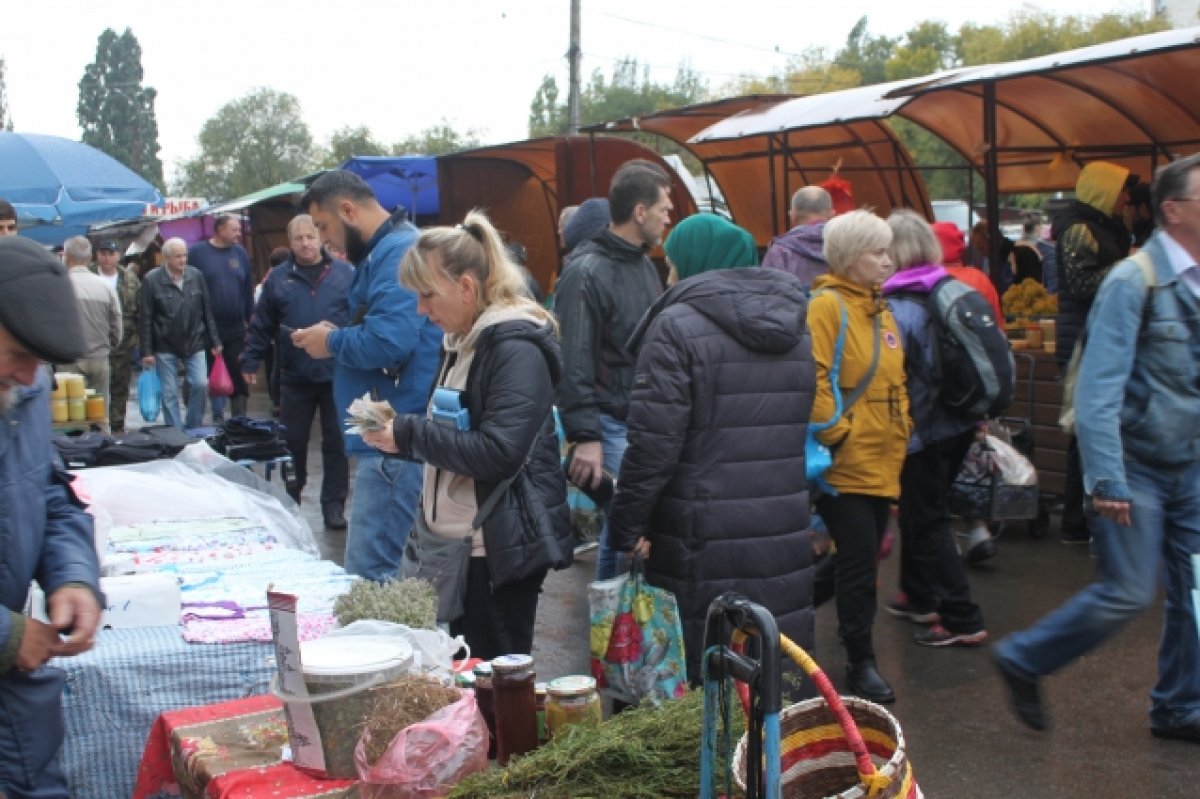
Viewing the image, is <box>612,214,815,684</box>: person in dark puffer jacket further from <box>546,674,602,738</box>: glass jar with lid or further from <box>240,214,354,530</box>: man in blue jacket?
<box>240,214,354,530</box>: man in blue jacket

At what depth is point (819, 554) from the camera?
5270 millimetres

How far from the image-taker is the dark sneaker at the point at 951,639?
559cm

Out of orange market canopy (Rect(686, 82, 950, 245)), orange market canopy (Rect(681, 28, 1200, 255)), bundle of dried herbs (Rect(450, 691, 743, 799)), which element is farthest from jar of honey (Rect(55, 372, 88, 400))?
orange market canopy (Rect(686, 82, 950, 245))

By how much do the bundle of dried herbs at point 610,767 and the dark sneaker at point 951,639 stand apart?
3.51 metres

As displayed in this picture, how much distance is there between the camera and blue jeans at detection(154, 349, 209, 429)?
1163 cm

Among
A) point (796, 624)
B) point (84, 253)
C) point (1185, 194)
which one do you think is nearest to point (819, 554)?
point (796, 624)

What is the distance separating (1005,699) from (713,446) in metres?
2.06

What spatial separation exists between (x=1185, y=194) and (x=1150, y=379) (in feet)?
1.97

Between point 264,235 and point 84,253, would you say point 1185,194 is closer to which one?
Result: point 84,253

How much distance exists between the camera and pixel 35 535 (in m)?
2.48

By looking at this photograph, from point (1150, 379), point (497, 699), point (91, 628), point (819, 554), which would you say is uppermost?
point (1150, 379)

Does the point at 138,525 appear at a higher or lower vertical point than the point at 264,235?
lower

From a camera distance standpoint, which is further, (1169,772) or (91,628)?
(1169,772)

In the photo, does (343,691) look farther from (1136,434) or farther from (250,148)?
(250,148)
